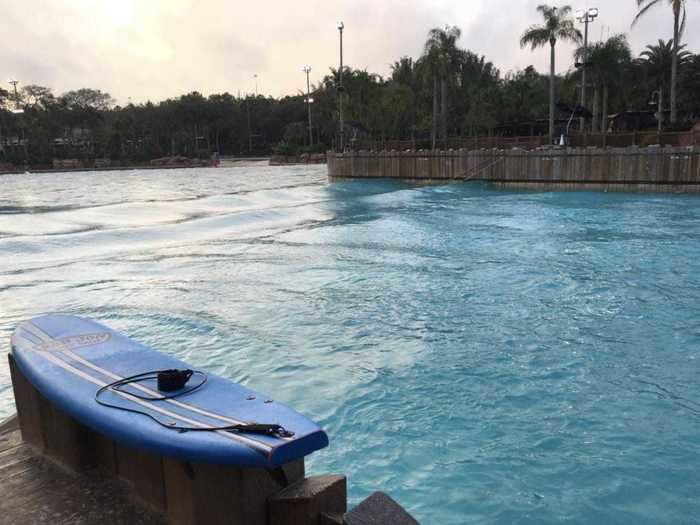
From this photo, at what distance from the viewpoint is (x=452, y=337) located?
Answer: 9164 millimetres

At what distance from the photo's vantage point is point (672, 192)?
30.0 m

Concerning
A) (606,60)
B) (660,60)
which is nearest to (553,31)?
(606,60)

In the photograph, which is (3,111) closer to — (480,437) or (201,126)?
(201,126)

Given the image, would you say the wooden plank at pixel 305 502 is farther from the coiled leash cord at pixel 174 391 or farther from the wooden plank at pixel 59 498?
the wooden plank at pixel 59 498

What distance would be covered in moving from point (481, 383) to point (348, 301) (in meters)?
4.22

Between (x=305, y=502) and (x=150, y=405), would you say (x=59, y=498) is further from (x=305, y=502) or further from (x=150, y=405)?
(x=305, y=502)

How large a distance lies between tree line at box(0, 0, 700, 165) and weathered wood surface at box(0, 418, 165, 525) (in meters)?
41.0

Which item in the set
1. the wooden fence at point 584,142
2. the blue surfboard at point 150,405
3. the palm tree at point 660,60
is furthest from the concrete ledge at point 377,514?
the palm tree at point 660,60

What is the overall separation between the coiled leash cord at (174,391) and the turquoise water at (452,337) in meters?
2.73

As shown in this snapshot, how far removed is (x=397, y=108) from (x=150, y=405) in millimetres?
72247

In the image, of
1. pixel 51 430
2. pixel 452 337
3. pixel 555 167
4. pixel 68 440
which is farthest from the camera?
pixel 555 167

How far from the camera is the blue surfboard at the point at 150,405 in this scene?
8.64ft

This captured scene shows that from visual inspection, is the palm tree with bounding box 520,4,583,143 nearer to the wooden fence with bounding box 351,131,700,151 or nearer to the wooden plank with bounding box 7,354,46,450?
the wooden fence with bounding box 351,131,700,151

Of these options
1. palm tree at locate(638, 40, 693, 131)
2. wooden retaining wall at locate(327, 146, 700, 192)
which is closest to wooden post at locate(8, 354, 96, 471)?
wooden retaining wall at locate(327, 146, 700, 192)
